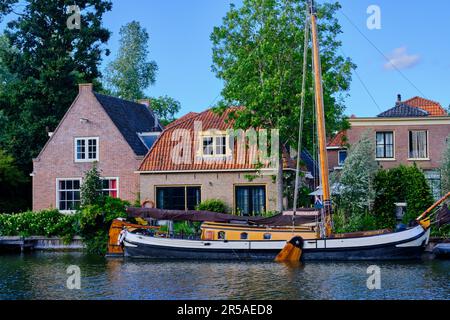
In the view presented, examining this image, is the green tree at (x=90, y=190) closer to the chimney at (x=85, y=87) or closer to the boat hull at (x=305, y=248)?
the boat hull at (x=305, y=248)

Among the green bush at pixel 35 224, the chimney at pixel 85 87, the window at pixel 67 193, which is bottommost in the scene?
the green bush at pixel 35 224

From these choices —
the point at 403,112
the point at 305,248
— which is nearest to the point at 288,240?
the point at 305,248

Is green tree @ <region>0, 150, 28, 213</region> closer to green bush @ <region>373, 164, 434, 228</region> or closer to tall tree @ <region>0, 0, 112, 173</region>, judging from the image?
tall tree @ <region>0, 0, 112, 173</region>

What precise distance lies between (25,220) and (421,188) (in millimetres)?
21101

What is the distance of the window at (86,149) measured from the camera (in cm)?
4650

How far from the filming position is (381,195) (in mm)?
38094

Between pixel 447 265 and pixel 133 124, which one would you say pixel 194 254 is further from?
pixel 133 124

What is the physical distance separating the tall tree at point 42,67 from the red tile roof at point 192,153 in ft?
A: 36.4

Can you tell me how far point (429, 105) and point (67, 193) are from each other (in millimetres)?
24637

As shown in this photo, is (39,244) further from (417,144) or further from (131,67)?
(131,67)

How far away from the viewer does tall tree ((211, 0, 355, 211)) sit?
1548 inches

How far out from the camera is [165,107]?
7606cm

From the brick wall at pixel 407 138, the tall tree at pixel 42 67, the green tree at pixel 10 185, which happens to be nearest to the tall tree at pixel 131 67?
the tall tree at pixel 42 67
